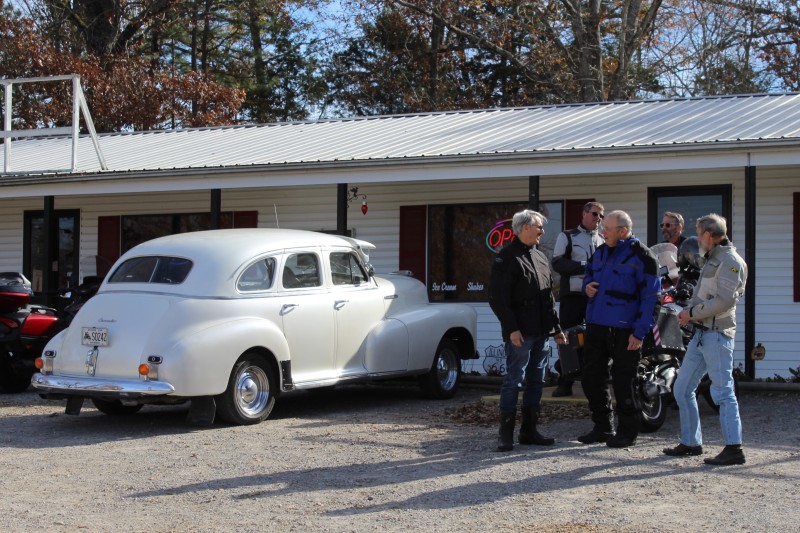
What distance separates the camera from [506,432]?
817 centimetres

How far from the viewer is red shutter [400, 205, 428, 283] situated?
15352 millimetres

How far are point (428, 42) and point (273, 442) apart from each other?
84.4 feet

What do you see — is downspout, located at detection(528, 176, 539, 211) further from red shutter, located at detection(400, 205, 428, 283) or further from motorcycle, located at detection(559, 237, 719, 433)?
motorcycle, located at detection(559, 237, 719, 433)

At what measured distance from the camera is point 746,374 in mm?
12211

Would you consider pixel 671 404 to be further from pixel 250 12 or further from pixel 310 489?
pixel 250 12

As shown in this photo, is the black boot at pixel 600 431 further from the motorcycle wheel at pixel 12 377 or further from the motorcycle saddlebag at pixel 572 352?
the motorcycle wheel at pixel 12 377

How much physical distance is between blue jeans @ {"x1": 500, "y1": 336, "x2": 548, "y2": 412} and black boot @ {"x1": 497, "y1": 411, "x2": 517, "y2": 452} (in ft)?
0.16

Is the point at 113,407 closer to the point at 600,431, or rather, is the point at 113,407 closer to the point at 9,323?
the point at 9,323

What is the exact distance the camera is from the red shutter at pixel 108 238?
17578mm

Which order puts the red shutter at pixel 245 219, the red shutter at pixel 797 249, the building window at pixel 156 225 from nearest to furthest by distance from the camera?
the red shutter at pixel 797 249 < the red shutter at pixel 245 219 < the building window at pixel 156 225

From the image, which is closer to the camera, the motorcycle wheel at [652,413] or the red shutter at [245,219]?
the motorcycle wheel at [652,413]

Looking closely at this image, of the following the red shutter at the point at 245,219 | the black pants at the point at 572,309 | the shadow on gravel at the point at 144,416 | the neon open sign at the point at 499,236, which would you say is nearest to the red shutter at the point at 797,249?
the neon open sign at the point at 499,236

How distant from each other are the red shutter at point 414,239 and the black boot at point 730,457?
8049 mm

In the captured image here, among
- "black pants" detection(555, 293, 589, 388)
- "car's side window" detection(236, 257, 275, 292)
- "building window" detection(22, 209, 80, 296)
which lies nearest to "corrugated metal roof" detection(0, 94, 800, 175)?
"building window" detection(22, 209, 80, 296)
